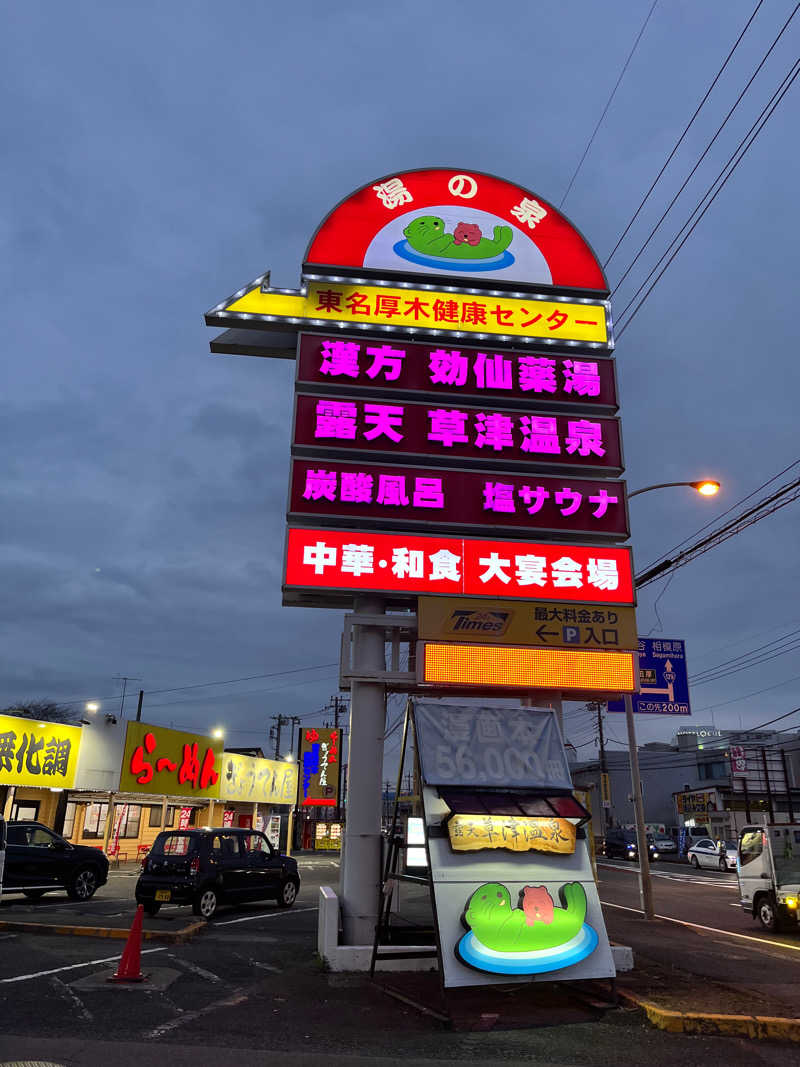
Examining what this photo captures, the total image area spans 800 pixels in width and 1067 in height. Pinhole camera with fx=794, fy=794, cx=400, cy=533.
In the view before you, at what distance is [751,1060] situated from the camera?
691 cm

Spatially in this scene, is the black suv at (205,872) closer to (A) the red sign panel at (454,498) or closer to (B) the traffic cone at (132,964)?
(B) the traffic cone at (132,964)

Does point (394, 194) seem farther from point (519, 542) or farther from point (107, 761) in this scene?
point (107, 761)

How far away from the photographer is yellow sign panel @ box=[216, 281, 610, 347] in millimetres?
13984

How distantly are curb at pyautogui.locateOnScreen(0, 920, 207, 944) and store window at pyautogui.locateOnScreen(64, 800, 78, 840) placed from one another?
17914 millimetres

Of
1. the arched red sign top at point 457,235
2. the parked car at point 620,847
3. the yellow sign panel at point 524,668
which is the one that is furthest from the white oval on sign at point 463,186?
the parked car at point 620,847

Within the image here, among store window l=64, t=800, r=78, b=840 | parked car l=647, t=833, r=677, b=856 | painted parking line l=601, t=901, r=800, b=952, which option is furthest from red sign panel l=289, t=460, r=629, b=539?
parked car l=647, t=833, r=677, b=856

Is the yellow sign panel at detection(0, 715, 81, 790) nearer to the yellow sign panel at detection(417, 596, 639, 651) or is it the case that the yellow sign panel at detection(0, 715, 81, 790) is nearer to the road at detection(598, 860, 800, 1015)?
the road at detection(598, 860, 800, 1015)

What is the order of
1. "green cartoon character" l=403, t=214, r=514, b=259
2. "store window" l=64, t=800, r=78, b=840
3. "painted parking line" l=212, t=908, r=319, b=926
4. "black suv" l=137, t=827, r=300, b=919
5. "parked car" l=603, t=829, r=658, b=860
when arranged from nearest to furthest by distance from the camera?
"green cartoon character" l=403, t=214, r=514, b=259
"painted parking line" l=212, t=908, r=319, b=926
"black suv" l=137, t=827, r=300, b=919
"store window" l=64, t=800, r=78, b=840
"parked car" l=603, t=829, r=658, b=860

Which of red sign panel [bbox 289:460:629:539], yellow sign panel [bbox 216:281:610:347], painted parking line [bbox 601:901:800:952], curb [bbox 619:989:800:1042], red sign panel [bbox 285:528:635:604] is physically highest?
yellow sign panel [bbox 216:281:610:347]

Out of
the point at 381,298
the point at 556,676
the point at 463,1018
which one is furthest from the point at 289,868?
the point at 381,298

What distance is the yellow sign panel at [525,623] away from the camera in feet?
39.1

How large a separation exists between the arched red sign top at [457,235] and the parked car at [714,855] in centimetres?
3704

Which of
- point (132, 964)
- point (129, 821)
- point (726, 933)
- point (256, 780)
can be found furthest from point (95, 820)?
point (132, 964)

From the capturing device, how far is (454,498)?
12961 millimetres
